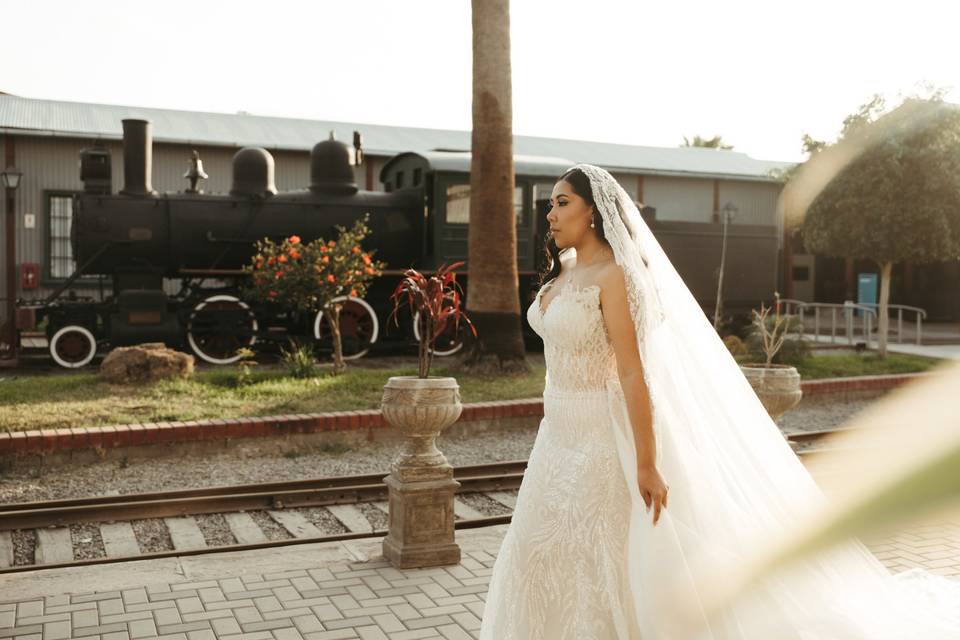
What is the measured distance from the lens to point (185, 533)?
5.54 m

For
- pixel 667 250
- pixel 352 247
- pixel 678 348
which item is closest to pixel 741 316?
pixel 667 250

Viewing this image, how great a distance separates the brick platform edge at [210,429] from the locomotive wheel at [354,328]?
15.4ft

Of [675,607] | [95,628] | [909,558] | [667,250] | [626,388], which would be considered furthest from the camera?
[667,250]

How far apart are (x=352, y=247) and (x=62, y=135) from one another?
28.6 ft

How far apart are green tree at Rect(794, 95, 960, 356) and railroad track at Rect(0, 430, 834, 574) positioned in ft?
30.7

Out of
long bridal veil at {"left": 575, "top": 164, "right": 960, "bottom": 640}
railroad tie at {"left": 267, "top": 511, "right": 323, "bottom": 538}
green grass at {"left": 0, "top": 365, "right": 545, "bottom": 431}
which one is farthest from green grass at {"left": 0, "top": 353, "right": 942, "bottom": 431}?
long bridal veil at {"left": 575, "top": 164, "right": 960, "bottom": 640}

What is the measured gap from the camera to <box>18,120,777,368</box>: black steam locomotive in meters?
12.4

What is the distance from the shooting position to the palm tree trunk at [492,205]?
10.4 m

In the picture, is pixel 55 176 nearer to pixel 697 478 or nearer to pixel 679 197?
pixel 679 197

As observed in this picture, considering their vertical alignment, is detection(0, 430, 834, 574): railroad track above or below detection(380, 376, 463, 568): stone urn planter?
below

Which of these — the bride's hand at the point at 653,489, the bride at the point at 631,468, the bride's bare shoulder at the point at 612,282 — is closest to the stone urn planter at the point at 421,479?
the bride at the point at 631,468

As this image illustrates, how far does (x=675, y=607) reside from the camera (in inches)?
105

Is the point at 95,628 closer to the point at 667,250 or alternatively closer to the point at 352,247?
the point at 352,247

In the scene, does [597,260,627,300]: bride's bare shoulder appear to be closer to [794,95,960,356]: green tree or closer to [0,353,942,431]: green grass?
[0,353,942,431]: green grass
